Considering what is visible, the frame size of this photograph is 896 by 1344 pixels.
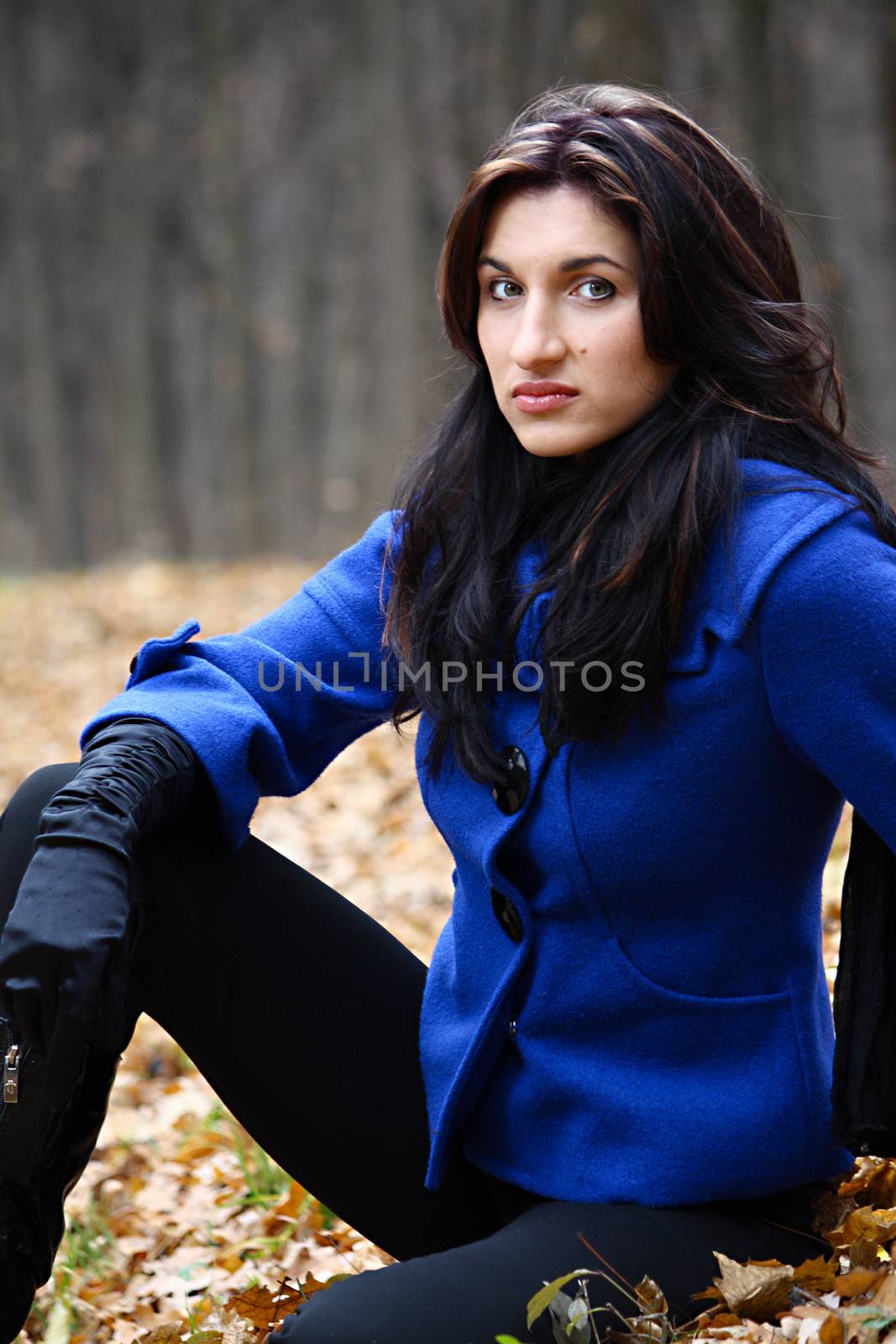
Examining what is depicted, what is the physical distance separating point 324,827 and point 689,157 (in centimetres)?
350

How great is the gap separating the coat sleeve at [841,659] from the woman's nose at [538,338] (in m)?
0.40

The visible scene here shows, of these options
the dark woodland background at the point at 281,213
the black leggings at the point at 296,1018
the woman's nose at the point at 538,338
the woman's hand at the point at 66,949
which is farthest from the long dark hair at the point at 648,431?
the dark woodland background at the point at 281,213

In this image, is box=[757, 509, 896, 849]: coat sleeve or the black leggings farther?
the black leggings

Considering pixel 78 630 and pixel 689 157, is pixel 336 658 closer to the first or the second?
pixel 689 157

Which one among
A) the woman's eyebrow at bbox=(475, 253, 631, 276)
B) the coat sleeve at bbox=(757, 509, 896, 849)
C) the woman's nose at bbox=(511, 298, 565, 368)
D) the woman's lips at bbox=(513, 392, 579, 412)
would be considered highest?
the woman's eyebrow at bbox=(475, 253, 631, 276)

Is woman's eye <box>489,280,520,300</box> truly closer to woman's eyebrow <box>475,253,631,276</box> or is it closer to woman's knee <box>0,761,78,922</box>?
woman's eyebrow <box>475,253,631,276</box>

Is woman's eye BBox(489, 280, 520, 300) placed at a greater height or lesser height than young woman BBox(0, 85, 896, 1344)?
greater

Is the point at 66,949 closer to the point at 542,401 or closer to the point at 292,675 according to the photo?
the point at 292,675

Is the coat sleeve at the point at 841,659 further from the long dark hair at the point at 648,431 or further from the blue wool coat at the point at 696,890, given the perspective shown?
the long dark hair at the point at 648,431

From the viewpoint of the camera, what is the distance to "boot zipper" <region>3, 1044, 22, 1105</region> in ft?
5.90

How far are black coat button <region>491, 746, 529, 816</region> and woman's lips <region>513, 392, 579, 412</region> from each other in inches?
17.0

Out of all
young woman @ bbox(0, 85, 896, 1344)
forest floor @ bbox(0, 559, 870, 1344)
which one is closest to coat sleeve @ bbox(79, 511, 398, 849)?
young woman @ bbox(0, 85, 896, 1344)

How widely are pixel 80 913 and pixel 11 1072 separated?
258 millimetres

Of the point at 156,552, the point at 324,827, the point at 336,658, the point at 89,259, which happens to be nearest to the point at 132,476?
the point at 156,552
